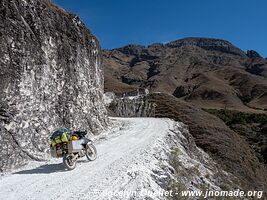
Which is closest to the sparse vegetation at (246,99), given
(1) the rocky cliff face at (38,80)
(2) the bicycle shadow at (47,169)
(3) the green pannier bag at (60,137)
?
(1) the rocky cliff face at (38,80)

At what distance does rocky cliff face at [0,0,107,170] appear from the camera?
12367mm

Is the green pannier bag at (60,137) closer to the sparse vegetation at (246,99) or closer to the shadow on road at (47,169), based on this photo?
the shadow on road at (47,169)

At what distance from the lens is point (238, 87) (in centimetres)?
18038

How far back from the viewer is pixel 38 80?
1470 cm

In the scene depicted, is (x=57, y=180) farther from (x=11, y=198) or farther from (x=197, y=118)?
(x=197, y=118)

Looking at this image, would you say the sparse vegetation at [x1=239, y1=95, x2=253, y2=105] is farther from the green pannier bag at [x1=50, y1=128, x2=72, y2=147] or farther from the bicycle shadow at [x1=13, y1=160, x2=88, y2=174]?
the green pannier bag at [x1=50, y1=128, x2=72, y2=147]

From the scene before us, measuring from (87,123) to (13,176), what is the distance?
9.35 metres

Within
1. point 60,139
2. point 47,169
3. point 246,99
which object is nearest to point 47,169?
point 47,169

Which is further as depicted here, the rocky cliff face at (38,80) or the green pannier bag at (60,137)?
the rocky cliff face at (38,80)

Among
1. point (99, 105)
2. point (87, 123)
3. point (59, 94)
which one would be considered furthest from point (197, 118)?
point (59, 94)

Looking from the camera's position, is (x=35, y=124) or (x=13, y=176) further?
(x=35, y=124)

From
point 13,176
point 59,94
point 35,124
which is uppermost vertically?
point 59,94

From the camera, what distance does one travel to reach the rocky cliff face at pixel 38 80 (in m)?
12.4

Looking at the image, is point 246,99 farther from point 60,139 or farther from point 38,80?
point 60,139
